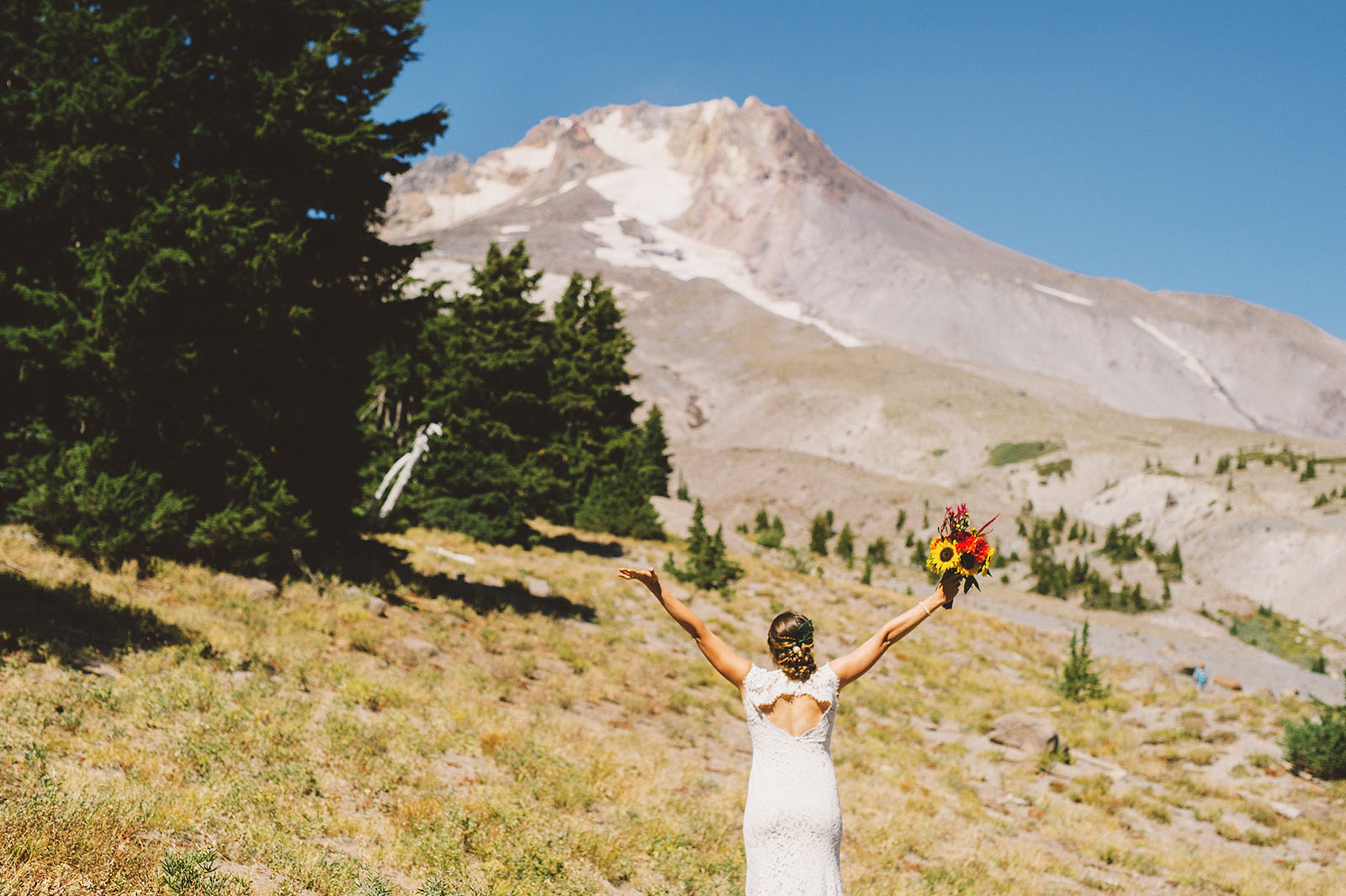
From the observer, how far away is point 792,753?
3762 millimetres

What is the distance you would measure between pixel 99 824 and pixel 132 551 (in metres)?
8.47

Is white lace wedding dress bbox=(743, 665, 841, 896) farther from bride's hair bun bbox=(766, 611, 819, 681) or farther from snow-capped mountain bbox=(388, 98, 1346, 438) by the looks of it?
snow-capped mountain bbox=(388, 98, 1346, 438)

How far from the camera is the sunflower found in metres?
4.05

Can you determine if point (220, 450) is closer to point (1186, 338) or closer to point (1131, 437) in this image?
point (1131, 437)

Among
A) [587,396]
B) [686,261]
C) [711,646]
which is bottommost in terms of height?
[711,646]

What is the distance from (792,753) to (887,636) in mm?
786

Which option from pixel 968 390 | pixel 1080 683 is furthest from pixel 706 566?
pixel 968 390

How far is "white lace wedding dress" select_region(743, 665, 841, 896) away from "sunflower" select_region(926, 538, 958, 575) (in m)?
0.84

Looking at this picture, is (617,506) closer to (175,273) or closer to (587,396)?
(587,396)

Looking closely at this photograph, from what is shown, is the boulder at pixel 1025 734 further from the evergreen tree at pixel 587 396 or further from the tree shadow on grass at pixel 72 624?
the evergreen tree at pixel 587 396

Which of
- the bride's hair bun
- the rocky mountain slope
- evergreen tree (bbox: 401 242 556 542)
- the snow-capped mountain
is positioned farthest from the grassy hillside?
the snow-capped mountain

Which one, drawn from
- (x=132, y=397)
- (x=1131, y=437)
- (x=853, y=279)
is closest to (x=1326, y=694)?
(x=132, y=397)

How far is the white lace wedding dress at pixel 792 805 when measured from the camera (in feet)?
11.9

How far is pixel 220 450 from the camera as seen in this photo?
39.6ft
